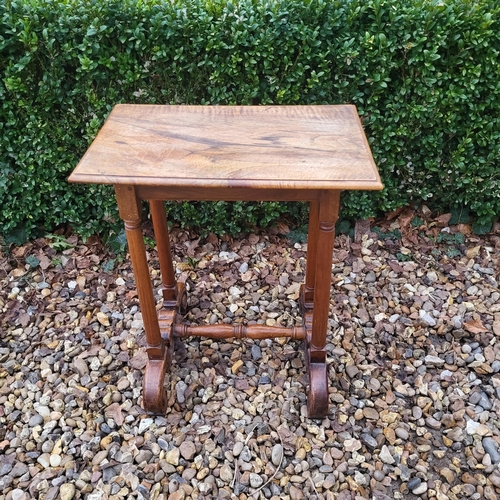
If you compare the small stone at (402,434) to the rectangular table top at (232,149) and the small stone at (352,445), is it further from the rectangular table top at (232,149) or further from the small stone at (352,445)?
the rectangular table top at (232,149)

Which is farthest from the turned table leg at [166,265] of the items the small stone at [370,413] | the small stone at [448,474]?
the small stone at [448,474]

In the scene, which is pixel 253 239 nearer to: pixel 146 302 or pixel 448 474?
pixel 146 302

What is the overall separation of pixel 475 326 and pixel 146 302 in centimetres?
166

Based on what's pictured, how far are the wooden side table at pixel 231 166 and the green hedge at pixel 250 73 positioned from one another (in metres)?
0.68

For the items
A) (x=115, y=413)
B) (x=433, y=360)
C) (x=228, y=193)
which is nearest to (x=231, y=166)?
(x=228, y=193)

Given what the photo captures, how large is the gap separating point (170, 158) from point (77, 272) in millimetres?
1554

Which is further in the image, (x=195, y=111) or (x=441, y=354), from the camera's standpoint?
(x=441, y=354)

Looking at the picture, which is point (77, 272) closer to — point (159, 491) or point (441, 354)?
point (159, 491)

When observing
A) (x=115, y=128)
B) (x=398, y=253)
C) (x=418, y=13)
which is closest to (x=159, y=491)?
(x=115, y=128)

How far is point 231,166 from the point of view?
5.09 feet

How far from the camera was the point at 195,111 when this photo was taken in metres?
1.93

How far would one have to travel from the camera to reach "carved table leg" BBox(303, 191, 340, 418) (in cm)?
163

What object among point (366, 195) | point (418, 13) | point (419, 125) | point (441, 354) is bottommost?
point (441, 354)

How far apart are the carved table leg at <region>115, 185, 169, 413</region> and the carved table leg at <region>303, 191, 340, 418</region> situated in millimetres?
622
